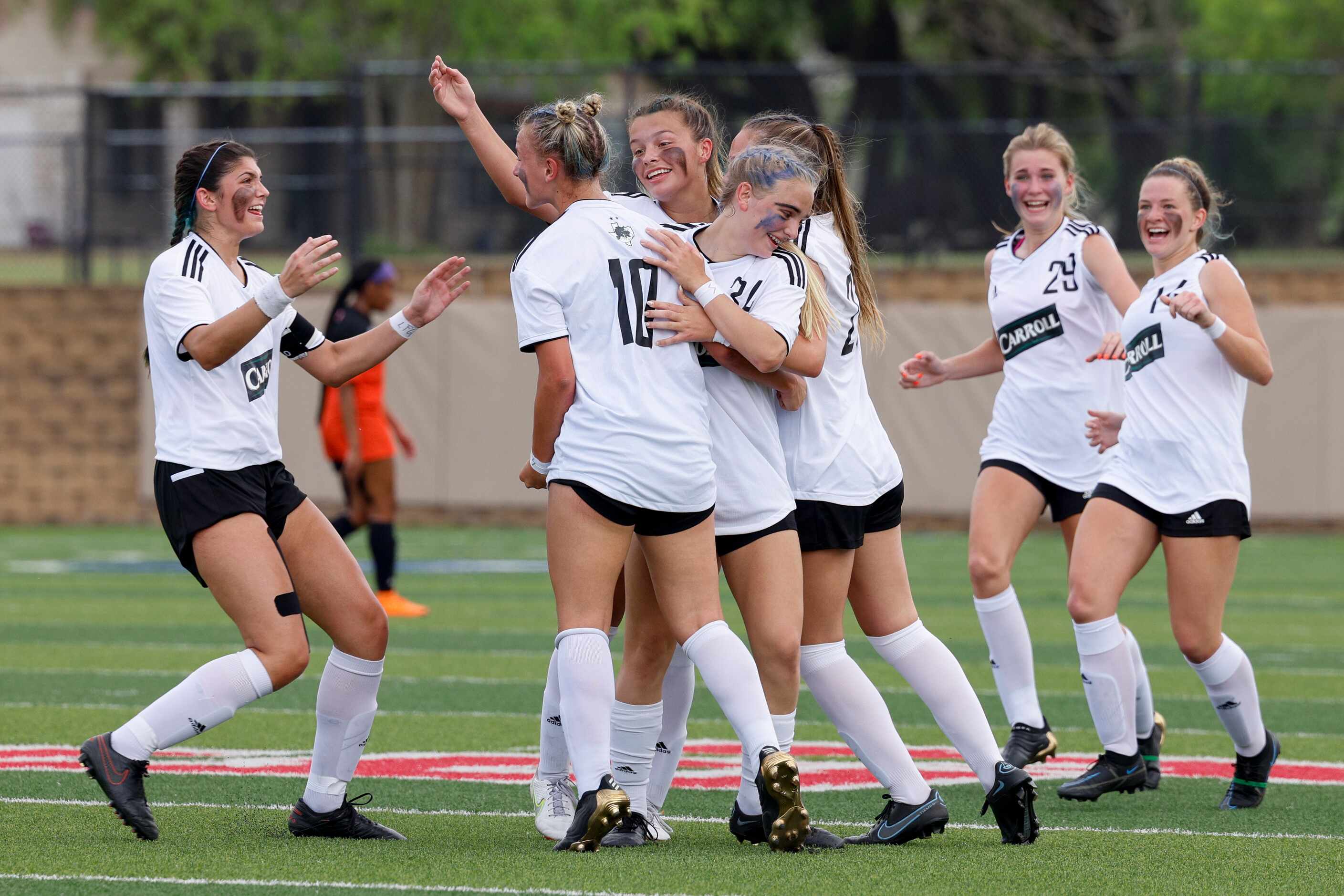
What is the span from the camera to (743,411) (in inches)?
199

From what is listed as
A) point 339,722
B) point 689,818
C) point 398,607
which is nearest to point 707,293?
point 339,722

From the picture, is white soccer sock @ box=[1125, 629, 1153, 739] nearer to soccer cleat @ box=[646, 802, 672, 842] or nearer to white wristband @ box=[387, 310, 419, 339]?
soccer cleat @ box=[646, 802, 672, 842]

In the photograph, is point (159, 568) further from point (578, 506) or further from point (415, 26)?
point (415, 26)

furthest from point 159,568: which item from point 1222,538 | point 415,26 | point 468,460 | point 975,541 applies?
point 415,26

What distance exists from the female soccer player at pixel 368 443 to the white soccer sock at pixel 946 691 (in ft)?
21.4

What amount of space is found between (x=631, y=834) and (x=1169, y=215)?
9.24ft

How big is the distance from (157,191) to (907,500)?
930 centimetres

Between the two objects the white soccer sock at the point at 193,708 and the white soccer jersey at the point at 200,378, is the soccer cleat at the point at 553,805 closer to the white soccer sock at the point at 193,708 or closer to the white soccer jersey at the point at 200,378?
the white soccer sock at the point at 193,708

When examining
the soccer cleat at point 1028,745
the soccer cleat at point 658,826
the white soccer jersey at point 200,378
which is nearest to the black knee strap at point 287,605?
the white soccer jersey at point 200,378

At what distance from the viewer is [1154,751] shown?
6660mm

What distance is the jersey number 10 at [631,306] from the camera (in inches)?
192

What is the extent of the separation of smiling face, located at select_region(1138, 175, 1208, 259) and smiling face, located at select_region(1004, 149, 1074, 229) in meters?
0.59

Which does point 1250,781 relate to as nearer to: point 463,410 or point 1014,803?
point 1014,803

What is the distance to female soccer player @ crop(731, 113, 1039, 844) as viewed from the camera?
5141mm
